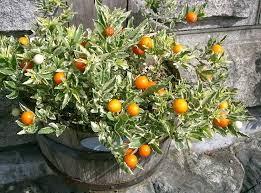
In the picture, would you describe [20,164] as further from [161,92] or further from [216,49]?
[216,49]

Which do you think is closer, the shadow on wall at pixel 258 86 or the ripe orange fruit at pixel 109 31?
the ripe orange fruit at pixel 109 31

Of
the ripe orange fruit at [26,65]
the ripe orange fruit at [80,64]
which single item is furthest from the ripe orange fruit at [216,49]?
the ripe orange fruit at [26,65]

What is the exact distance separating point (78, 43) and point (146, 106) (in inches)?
13.2

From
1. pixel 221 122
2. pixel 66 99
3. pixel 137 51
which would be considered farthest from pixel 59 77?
Answer: pixel 221 122

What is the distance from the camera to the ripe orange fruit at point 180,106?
1558mm

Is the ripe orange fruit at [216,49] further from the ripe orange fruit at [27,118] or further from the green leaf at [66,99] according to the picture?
the ripe orange fruit at [27,118]

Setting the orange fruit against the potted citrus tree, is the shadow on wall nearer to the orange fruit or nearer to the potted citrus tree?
the potted citrus tree

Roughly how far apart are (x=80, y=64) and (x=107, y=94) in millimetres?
135

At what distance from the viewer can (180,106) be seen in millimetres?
1558

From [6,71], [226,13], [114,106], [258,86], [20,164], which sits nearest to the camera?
[114,106]

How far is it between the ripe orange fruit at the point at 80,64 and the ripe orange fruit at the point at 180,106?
331 mm

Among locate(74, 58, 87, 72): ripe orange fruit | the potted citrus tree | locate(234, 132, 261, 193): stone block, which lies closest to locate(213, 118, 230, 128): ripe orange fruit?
the potted citrus tree

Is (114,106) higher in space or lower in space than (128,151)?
higher

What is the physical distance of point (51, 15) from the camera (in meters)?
1.90
